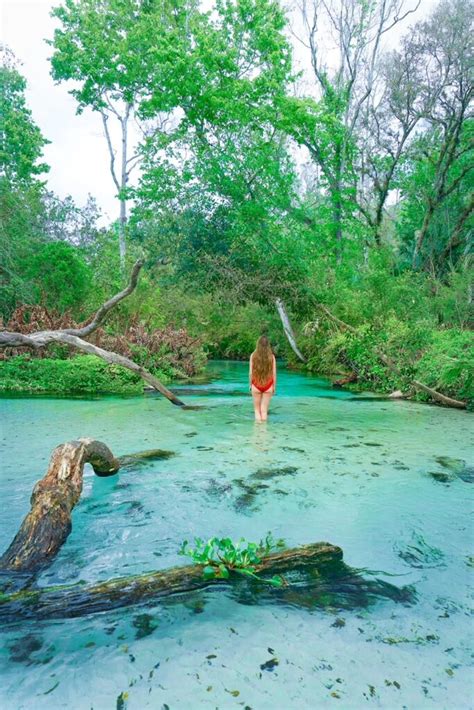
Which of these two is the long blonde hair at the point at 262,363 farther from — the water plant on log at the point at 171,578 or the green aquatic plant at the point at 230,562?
the green aquatic plant at the point at 230,562

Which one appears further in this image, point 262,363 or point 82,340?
point 262,363

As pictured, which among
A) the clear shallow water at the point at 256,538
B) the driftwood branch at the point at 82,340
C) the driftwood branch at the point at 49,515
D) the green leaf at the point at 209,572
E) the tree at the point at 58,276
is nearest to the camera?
the clear shallow water at the point at 256,538

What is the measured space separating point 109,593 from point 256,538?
154 cm

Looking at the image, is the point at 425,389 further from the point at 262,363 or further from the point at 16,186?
the point at 16,186

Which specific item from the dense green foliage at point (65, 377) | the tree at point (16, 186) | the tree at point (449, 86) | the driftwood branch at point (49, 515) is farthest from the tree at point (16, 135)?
the driftwood branch at point (49, 515)

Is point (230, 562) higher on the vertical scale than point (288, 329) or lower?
lower

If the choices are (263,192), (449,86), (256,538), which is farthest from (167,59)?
(256,538)

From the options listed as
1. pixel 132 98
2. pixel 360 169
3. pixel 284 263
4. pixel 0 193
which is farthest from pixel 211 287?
pixel 132 98

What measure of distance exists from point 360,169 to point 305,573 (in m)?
24.1

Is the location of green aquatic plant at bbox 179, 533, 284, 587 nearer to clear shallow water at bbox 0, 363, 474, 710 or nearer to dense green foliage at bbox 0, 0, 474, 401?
clear shallow water at bbox 0, 363, 474, 710

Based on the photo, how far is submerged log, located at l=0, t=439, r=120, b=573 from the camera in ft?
11.4

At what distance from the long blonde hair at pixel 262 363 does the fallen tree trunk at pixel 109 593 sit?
6597 mm

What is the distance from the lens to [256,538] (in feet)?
13.9

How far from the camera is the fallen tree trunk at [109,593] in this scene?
2939 mm
